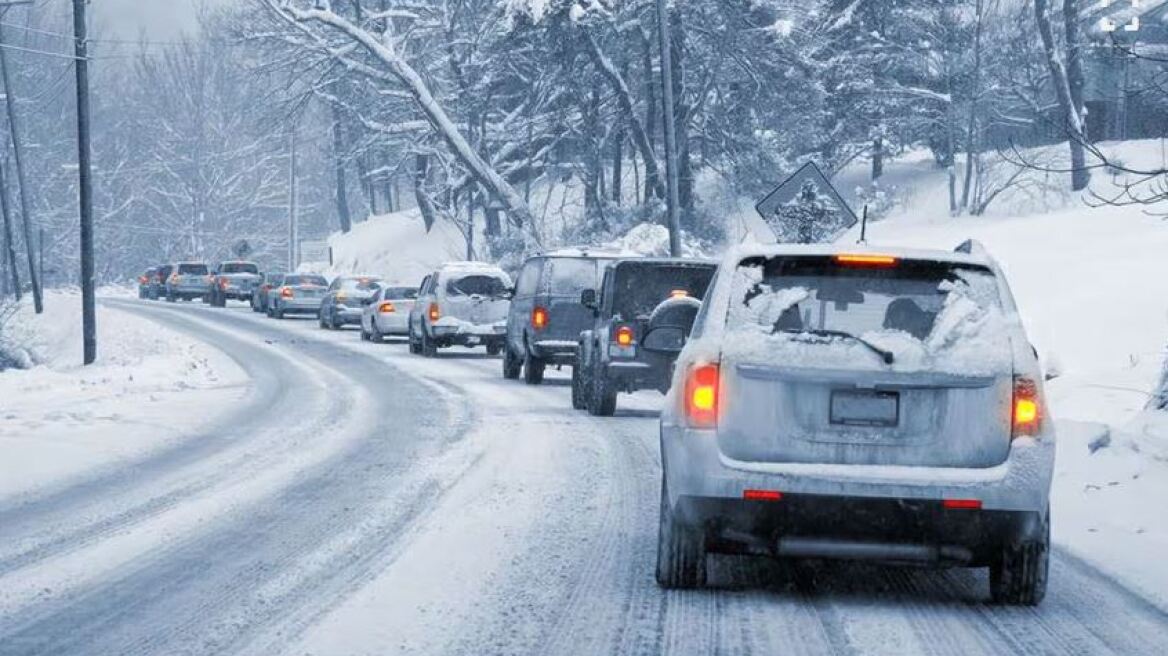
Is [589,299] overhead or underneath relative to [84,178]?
underneath

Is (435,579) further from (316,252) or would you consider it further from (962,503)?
(316,252)

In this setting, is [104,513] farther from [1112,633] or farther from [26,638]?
[1112,633]

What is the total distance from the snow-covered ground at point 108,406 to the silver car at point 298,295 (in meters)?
14.1

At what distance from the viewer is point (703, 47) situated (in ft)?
160

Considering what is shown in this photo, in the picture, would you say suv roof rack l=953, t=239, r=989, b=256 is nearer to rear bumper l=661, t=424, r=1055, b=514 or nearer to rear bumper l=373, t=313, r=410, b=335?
rear bumper l=661, t=424, r=1055, b=514

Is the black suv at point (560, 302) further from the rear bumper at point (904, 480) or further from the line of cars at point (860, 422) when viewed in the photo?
the rear bumper at point (904, 480)

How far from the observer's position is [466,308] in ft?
107

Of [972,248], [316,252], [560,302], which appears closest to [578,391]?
[560,302]

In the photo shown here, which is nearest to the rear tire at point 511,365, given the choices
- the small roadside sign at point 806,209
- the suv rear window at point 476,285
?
the small roadside sign at point 806,209

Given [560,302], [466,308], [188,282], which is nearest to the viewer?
[560,302]

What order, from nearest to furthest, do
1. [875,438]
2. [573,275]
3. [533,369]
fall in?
[875,438] → [573,275] → [533,369]

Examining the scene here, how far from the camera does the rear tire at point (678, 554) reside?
754 centimetres

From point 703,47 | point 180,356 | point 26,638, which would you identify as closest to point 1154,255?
point 703,47

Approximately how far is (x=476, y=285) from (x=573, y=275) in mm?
9538
